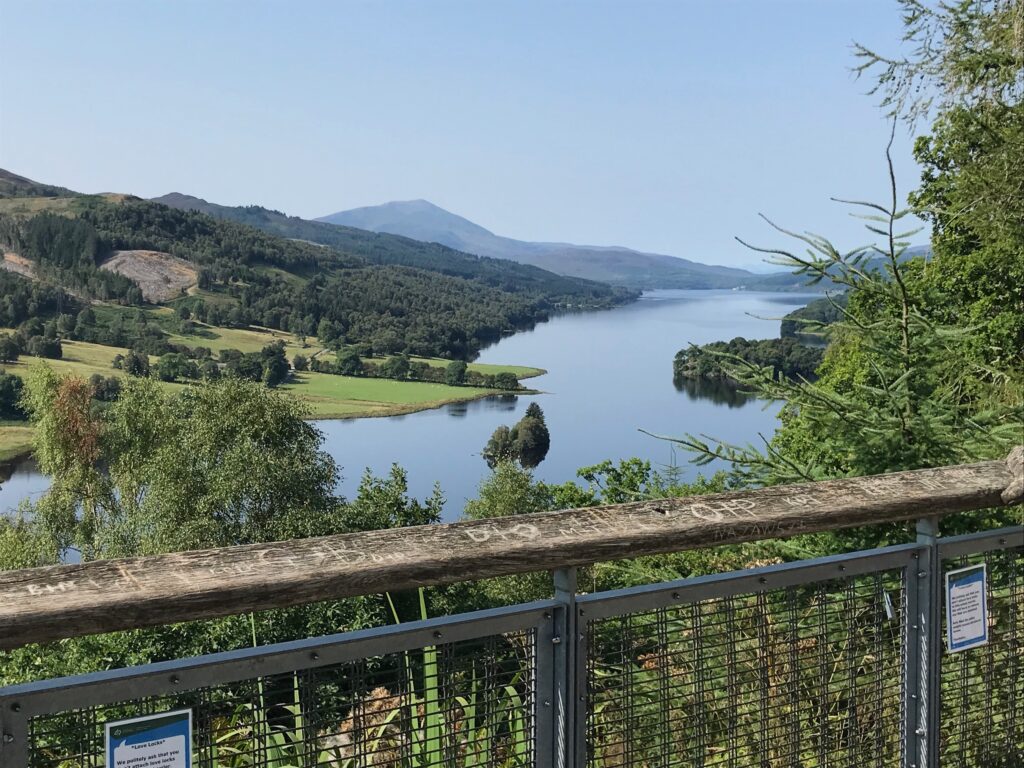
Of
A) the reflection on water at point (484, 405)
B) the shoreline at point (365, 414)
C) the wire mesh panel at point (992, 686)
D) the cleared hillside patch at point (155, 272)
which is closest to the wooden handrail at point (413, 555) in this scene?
the wire mesh panel at point (992, 686)

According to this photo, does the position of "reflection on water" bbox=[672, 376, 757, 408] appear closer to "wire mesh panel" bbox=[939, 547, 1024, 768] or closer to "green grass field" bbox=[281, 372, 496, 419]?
"green grass field" bbox=[281, 372, 496, 419]

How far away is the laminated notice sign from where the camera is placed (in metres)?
1.10

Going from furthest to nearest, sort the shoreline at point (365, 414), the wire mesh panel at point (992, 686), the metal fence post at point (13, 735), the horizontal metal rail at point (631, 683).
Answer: the shoreline at point (365, 414), the wire mesh panel at point (992, 686), the horizontal metal rail at point (631, 683), the metal fence post at point (13, 735)

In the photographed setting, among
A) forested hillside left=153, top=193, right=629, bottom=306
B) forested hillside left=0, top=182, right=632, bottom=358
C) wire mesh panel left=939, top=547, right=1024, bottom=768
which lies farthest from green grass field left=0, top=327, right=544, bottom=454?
wire mesh panel left=939, top=547, right=1024, bottom=768

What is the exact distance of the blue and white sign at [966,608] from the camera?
6.14 feet

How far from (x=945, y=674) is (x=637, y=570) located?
3050mm

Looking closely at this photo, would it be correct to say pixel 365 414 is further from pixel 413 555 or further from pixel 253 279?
pixel 413 555

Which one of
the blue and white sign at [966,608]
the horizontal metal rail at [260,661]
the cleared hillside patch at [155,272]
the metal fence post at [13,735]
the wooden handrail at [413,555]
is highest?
the cleared hillside patch at [155,272]

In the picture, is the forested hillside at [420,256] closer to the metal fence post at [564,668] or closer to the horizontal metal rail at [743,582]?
the horizontal metal rail at [743,582]

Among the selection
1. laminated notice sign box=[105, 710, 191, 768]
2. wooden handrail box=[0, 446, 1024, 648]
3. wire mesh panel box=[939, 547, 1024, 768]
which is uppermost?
wooden handrail box=[0, 446, 1024, 648]

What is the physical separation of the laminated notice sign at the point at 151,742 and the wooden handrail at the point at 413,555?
11 cm

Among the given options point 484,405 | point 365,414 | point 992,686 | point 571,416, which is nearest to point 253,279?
point 365,414

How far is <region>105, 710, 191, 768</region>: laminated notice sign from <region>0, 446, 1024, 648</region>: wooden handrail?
106 millimetres

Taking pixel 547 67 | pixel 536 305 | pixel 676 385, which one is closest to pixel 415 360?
pixel 676 385
